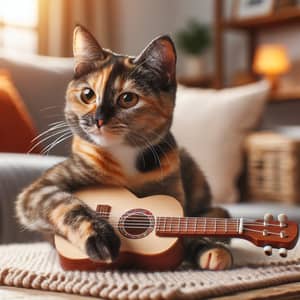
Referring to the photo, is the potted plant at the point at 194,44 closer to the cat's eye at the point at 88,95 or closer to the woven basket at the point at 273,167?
the woven basket at the point at 273,167

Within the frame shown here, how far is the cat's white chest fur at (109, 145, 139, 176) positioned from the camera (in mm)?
744

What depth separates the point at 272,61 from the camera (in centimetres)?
317

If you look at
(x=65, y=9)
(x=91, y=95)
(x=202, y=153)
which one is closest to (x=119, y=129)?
(x=91, y=95)

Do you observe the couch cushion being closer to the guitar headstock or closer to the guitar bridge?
the guitar bridge

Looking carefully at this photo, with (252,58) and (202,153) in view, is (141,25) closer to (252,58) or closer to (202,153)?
(252,58)

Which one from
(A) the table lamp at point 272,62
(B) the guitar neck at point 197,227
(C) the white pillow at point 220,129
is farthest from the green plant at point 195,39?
(B) the guitar neck at point 197,227

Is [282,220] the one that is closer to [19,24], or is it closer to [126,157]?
[126,157]

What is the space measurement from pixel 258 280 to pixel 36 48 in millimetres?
2897

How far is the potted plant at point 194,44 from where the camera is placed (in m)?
3.50

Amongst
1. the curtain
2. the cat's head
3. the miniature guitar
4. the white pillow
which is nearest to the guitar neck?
the miniature guitar

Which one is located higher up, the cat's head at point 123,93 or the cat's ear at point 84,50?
the cat's ear at point 84,50

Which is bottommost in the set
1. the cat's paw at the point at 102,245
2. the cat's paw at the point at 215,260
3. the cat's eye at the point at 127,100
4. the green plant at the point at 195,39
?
the cat's paw at the point at 215,260

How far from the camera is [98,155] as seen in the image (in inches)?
30.1

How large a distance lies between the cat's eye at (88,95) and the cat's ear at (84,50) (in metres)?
0.04
